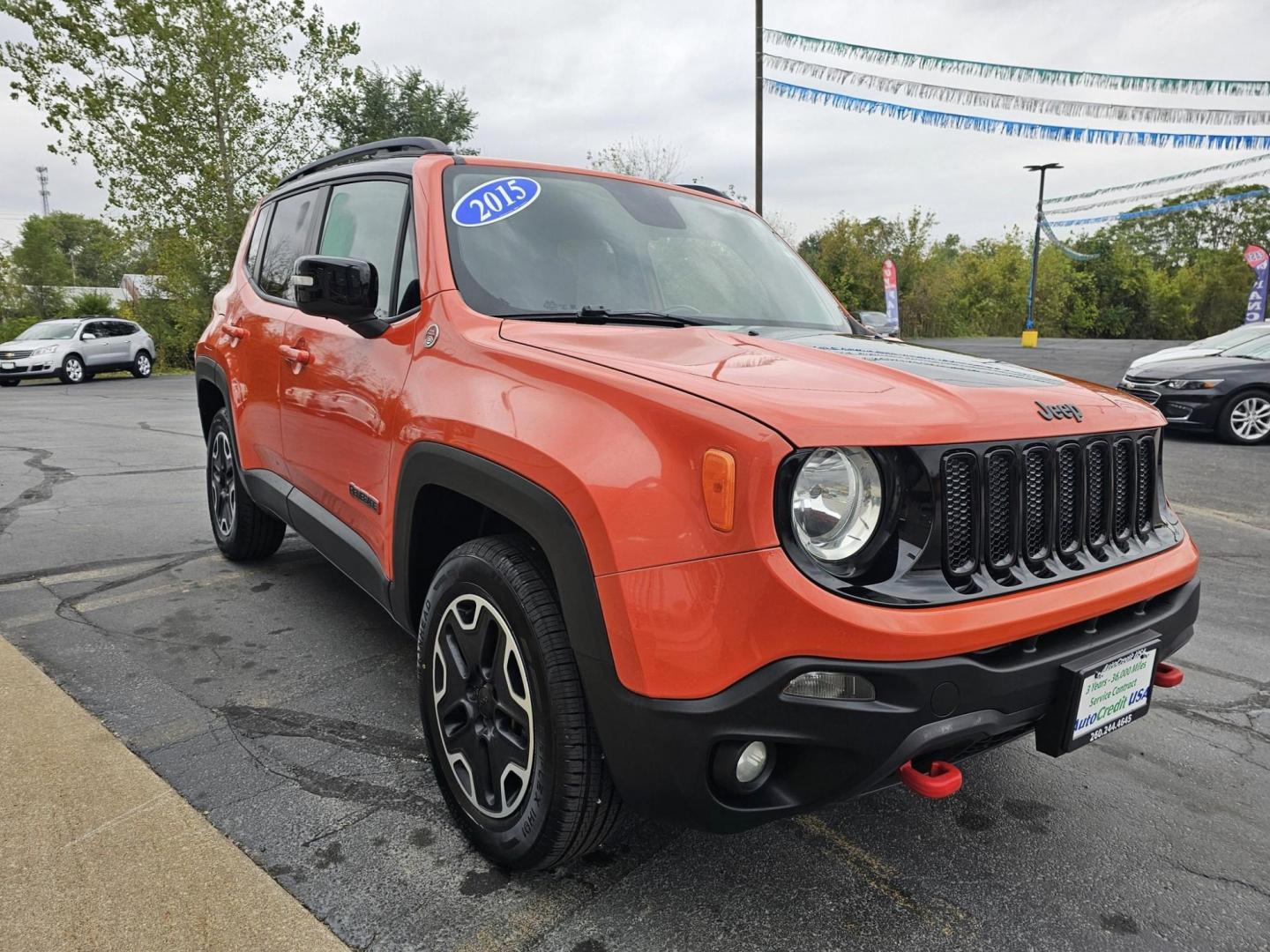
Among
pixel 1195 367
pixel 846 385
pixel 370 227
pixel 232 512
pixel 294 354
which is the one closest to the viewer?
pixel 846 385

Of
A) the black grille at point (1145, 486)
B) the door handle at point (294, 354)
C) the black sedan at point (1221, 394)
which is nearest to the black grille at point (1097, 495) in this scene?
the black grille at point (1145, 486)

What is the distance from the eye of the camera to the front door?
2605 mm

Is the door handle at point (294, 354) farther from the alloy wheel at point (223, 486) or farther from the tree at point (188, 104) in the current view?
the tree at point (188, 104)

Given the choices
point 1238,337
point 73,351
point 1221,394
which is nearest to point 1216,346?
point 1238,337

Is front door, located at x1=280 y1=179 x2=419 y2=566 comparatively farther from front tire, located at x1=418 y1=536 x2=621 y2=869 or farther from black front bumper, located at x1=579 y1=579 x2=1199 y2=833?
black front bumper, located at x1=579 y1=579 x2=1199 y2=833

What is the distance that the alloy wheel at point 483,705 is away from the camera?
1973 mm

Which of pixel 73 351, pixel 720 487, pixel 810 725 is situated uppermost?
pixel 720 487

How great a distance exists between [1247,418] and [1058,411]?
978cm

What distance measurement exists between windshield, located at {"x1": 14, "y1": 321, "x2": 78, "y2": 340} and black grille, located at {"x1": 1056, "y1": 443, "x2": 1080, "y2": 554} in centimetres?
2293

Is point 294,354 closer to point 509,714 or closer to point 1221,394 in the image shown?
point 509,714

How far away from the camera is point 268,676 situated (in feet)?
10.6

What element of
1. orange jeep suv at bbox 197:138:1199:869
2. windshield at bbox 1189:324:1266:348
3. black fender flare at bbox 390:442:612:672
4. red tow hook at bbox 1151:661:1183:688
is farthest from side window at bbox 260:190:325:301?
windshield at bbox 1189:324:1266:348

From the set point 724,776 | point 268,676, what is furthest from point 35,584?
point 724,776

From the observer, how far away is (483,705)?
211 centimetres
